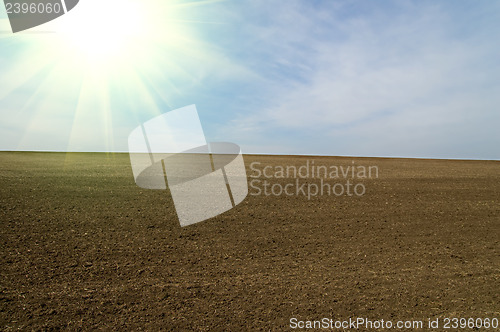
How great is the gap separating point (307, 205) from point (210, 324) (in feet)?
19.4

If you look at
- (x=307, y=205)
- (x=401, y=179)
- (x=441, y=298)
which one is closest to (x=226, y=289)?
(x=441, y=298)

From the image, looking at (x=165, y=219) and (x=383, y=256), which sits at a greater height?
(x=165, y=219)

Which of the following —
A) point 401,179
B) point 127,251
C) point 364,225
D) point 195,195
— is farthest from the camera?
point 401,179

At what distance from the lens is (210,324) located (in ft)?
13.5

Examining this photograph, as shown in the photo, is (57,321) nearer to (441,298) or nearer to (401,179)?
(441,298)

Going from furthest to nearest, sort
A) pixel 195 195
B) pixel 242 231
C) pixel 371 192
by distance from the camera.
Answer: pixel 371 192, pixel 195 195, pixel 242 231

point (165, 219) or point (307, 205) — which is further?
point (307, 205)

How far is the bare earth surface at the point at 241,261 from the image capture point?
14.4 ft

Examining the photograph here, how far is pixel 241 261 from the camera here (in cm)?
593

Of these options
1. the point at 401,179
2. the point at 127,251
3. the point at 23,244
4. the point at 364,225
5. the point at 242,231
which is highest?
the point at 23,244

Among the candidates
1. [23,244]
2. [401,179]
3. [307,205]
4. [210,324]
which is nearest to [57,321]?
[210,324]

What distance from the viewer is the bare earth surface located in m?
4.40

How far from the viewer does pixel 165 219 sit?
8039 millimetres

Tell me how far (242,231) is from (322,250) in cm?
192
